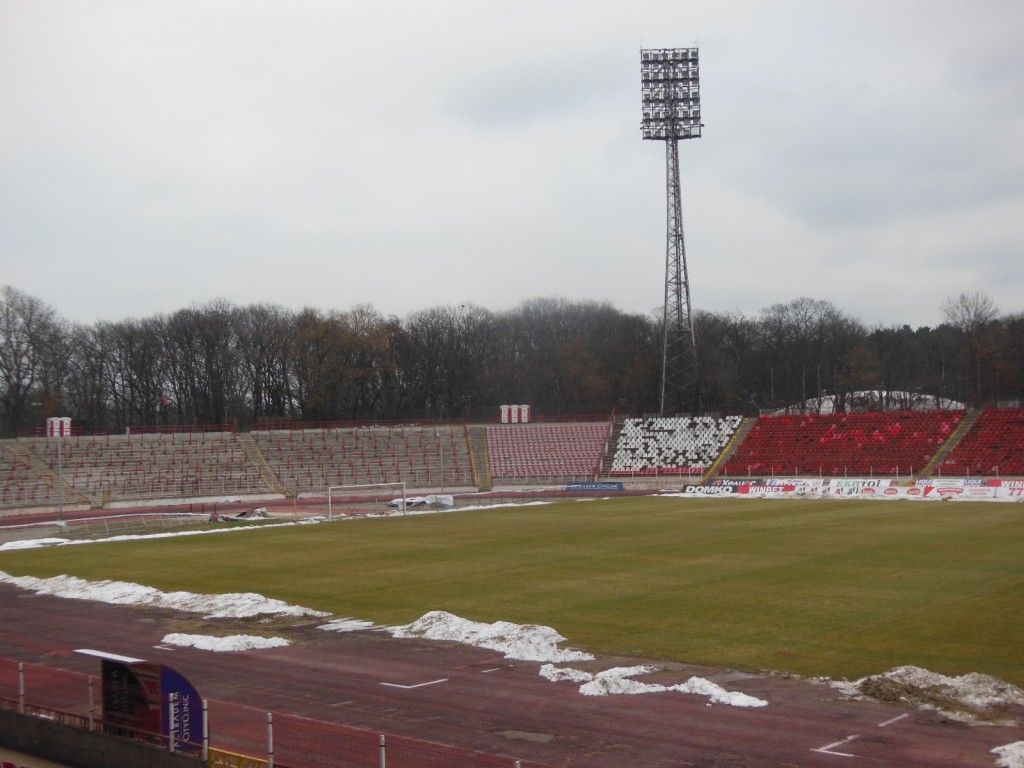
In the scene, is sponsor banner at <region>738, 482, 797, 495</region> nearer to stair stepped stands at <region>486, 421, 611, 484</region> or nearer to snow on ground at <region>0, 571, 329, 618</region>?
stair stepped stands at <region>486, 421, 611, 484</region>

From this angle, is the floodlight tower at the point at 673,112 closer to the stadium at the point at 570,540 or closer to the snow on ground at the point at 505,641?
the stadium at the point at 570,540

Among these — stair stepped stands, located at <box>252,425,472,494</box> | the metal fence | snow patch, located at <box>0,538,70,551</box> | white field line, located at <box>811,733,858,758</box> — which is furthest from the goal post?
white field line, located at <box>811,733,858,758</box>

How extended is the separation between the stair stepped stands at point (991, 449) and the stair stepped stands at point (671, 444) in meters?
19.1

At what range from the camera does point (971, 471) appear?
A: 2827 inches

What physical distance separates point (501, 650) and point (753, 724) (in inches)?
289

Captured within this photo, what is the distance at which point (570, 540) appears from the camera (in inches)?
1687

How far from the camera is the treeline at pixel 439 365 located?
104250mm

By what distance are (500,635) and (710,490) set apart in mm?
49551

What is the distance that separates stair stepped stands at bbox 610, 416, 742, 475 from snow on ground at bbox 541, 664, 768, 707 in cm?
6493

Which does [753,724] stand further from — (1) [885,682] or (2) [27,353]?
(2) [27,353]

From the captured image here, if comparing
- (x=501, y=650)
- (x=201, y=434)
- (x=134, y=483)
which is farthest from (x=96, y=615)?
(x=201, y=434)

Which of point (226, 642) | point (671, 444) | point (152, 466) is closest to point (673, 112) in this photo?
point (671, 444)

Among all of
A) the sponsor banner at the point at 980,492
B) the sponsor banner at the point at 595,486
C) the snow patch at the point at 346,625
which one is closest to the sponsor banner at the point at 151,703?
the snow patch at the point at 346,625

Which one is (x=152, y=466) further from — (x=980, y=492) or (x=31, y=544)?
(x=980, y=492)
